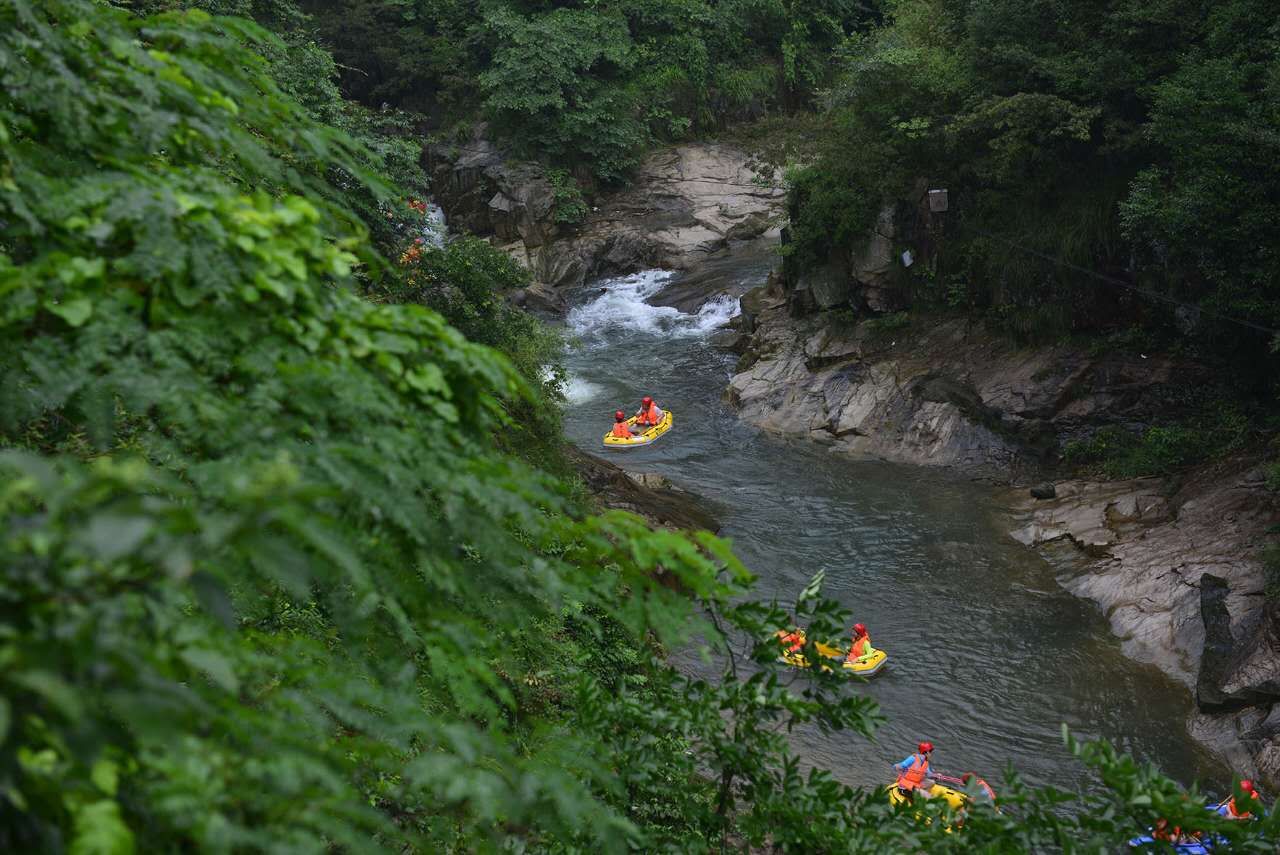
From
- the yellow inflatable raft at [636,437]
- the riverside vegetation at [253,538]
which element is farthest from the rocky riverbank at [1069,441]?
the riverside vegetation at [253,538]

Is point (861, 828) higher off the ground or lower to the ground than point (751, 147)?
higher

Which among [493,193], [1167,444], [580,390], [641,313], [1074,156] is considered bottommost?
[580,390]

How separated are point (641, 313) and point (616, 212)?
19.3ft

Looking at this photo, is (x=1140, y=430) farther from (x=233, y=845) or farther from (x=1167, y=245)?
(x=233, y=845)

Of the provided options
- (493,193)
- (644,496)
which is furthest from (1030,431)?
(493,193)

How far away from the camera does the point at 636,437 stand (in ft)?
62.4

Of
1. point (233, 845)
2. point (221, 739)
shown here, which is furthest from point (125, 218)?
point (233, 845)

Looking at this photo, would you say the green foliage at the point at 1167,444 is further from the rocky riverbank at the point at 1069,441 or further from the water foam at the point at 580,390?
the water foam at the point at 580,390

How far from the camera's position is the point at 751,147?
108 ft

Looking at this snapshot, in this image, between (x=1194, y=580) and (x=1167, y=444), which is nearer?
(x=1194, y=580)

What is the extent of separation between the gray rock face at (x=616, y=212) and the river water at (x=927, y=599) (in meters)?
9.08

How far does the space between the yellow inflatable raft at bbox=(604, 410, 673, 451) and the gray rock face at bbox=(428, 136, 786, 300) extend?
10559 millimetres

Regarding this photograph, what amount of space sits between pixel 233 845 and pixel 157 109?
221cm

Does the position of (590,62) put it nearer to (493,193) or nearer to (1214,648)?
(493,193)
